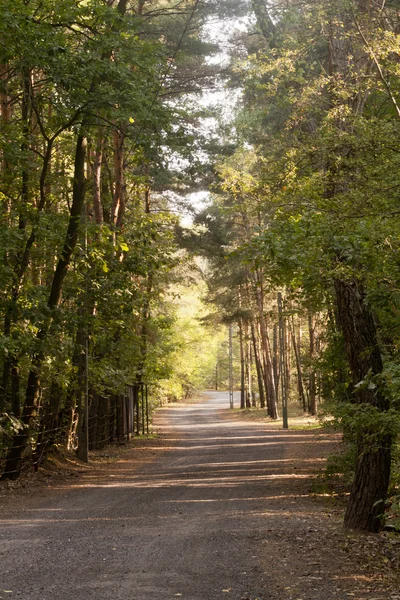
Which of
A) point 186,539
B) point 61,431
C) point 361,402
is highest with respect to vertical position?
point 361,402

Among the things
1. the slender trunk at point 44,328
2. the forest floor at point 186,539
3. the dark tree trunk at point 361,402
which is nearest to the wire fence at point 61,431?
the slender trunk at point 44,328

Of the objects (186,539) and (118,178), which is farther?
(118,178)

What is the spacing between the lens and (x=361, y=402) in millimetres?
9555

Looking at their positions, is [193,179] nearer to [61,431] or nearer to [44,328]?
[44,328]

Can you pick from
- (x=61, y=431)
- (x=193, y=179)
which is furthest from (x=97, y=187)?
(x=61, y=431)

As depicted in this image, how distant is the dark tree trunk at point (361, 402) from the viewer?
966cm

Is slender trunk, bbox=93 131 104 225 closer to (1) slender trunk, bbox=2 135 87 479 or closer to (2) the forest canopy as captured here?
(2) the forest canopy

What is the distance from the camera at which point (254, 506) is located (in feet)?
39.2

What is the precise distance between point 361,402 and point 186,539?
284cm

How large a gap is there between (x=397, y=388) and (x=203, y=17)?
58.4ft

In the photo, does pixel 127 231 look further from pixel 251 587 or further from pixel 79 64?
pixel 251 587

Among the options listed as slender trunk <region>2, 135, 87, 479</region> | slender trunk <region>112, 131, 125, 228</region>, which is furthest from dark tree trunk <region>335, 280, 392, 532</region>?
slender trunk <region>112, 131, 125, 228</region>

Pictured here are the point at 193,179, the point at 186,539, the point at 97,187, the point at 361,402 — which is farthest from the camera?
the point at 97,187

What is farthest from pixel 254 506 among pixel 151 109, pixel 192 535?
pixel 151 109
